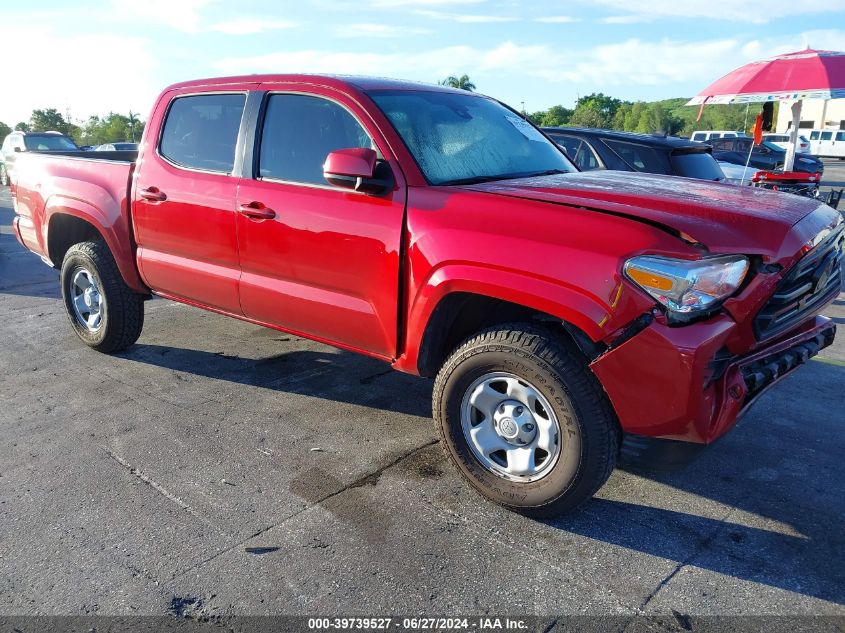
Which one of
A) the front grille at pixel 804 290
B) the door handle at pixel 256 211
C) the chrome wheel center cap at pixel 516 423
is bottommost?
the chrome wheel center cap at pixel 516 423

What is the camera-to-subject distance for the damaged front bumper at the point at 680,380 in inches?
96.3

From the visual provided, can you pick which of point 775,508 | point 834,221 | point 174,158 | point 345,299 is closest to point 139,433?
point 345,299

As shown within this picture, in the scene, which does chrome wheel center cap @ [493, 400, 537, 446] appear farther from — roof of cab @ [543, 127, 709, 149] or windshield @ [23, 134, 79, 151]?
windshield @ [23, 134, 79, 151]

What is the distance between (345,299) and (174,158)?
69.1 inches

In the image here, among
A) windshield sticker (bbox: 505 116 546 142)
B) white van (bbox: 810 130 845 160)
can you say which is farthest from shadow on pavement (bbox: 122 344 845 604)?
white van (bbox: 810 130 845 160)

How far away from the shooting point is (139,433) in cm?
373

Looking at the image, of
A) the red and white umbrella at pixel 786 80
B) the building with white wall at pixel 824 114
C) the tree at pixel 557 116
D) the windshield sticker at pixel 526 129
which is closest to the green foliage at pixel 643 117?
the tree at pixel 557 116

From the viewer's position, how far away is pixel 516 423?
291 centimetres

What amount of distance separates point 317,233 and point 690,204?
5.82 ft

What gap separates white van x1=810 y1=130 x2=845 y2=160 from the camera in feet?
147

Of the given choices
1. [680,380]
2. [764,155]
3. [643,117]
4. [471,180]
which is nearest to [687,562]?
[680,380]

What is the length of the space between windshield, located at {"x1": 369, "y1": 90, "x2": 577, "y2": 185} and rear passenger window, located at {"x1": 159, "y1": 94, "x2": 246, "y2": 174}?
100 centimetres

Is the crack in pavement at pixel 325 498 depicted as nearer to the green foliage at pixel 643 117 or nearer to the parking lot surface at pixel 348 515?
the parking lot surface at pixel 348 515

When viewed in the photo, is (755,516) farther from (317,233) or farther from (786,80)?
(786,80)
